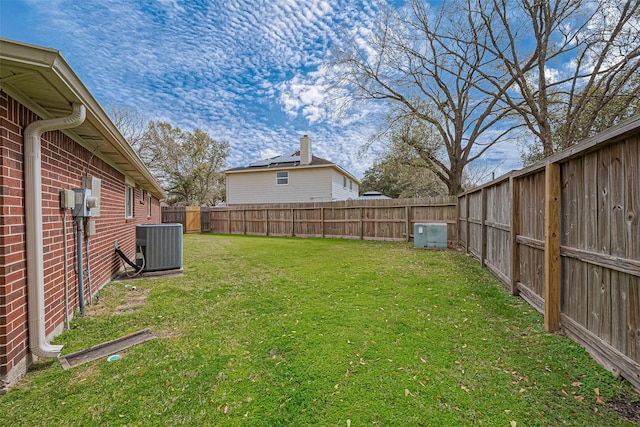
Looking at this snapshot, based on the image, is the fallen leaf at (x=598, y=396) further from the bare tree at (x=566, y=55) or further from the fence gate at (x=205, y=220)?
the fence gate at (x=205, y=220)

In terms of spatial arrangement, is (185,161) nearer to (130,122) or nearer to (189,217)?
(130,122)

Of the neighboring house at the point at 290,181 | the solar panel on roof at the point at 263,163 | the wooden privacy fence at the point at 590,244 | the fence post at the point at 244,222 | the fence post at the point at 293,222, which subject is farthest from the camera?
the solar panel on roof at the point at 263,163

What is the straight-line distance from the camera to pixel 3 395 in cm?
212

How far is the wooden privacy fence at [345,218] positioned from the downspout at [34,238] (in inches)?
431

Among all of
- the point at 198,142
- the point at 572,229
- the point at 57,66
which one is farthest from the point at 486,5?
the point at 198,142

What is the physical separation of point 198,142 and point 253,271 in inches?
952

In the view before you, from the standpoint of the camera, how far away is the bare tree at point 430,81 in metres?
13.0

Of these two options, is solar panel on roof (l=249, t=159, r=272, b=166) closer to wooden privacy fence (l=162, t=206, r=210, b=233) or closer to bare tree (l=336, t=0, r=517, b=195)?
wooden privacy fence (l=162, t=206, r=210, b=233)

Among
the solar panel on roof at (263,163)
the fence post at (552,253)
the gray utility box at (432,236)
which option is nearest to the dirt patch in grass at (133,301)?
the fence post at (552,253)

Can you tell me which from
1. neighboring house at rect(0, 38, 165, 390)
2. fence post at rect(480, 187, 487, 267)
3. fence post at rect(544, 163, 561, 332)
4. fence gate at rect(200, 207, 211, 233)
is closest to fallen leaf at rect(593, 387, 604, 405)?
fence post at rect(544, 163, 561, 332)

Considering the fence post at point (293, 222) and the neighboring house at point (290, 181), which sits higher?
the neighboring house at point (290, 181)

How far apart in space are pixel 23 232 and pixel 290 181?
55.2 feet

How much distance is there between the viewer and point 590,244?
101 inches

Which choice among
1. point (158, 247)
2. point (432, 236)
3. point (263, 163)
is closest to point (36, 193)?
point (158, 247)
